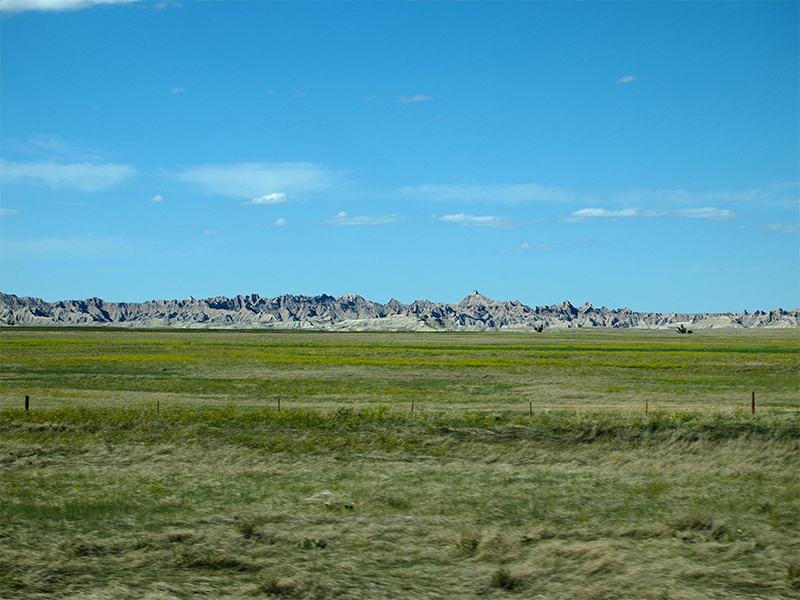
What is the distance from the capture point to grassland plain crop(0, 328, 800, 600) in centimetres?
1182

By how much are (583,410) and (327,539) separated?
20190mm

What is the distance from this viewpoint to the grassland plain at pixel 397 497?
38.8 feet

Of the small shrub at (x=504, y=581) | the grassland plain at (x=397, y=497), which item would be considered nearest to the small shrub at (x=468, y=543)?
the grassland plain at (x=397, y=497)

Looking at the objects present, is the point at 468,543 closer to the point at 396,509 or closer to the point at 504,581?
the point at 504,581

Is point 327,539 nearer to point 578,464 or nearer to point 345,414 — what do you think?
point 578,464

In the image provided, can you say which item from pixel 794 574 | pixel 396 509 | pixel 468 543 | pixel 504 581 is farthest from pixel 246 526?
pixel 794 574

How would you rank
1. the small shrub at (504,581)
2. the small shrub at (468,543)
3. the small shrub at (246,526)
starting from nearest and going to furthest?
the small shrub at (504,581), the small shrub at (468,543), the small shrub at (246,526)

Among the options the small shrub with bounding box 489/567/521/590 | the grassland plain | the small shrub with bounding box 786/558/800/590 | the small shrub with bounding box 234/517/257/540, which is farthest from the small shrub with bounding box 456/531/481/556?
the small shrub with bounding box 786/558/800/590

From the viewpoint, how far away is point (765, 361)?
2645 inches

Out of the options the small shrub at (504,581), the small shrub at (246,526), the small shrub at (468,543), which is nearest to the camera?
the small shrub at (504,581)

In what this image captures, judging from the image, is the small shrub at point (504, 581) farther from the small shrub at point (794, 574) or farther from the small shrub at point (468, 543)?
the small shrub at point (794, 574)

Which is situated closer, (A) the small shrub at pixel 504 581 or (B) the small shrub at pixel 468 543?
(A) the small shrub at pixel 504 581

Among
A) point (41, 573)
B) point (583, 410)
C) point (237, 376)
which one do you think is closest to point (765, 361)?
point (583, 410)

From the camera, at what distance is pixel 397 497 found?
17156mm
